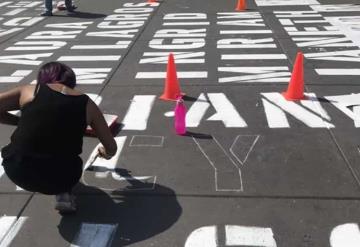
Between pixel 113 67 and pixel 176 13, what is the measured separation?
521 cm

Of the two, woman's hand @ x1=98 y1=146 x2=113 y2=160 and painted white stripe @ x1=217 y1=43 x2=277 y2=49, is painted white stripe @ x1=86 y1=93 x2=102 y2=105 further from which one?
painted white stripe @ x1=217 y1=43 x2=277 y2=49

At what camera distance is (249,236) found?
3.68 meters

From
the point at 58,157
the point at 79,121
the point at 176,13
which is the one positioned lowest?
the point at 176,13

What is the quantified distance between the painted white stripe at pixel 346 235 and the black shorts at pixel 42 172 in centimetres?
203

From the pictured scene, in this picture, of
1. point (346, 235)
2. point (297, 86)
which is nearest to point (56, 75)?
point (346, 235)

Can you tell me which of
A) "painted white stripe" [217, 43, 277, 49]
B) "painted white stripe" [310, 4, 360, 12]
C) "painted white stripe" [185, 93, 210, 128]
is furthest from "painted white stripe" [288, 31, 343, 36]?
"painted white stripe" [185, 93, 210, 128]

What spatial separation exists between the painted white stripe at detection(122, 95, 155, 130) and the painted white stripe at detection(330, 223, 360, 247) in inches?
103

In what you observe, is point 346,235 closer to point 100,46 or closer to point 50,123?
point 50,123

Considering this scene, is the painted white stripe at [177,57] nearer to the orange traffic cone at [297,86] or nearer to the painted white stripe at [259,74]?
the painted white stripe at [259,74]

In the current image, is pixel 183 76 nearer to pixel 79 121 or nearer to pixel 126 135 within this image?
pixel 126 135

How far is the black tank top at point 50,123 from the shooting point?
11.8 feet

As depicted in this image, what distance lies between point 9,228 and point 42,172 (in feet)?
1.81

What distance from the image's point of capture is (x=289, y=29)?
10609 mm

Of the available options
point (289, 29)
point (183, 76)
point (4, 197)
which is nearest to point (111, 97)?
point (183, 76)
